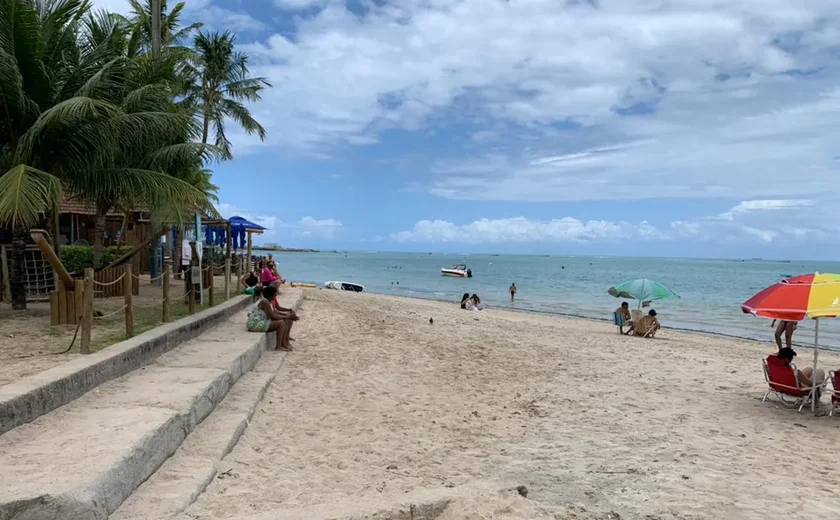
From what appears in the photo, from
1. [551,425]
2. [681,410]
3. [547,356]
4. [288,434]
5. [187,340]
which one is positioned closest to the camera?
[288,434]

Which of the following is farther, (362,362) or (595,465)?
(362,362)

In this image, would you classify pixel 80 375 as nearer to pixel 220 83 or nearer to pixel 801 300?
pixel 801 300

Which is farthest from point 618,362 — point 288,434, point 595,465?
point 288,434

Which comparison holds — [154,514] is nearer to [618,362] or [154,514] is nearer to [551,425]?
[551,425]

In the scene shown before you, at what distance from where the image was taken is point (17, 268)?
9.55m

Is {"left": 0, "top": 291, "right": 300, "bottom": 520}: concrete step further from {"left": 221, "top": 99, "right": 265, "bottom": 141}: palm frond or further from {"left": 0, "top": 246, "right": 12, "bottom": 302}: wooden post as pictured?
{"left": 221, "top": 99, "right": 265, "bottom": 141}: palm frond

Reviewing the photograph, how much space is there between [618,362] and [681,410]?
3280 mm

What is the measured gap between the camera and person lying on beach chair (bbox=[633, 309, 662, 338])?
14.8 metres

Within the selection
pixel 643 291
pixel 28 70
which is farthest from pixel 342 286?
pixel 28 70

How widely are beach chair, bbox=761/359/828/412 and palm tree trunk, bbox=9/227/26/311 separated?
10723 mm

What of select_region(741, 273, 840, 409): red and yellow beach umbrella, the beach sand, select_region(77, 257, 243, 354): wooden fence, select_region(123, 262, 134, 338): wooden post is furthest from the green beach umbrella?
select_region(123, 262, 134, 338): wooden post

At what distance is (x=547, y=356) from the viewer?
32.9ft

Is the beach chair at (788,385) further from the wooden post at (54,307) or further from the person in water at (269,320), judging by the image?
the wooden post at (54,307)

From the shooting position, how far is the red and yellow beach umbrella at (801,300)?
566cm
